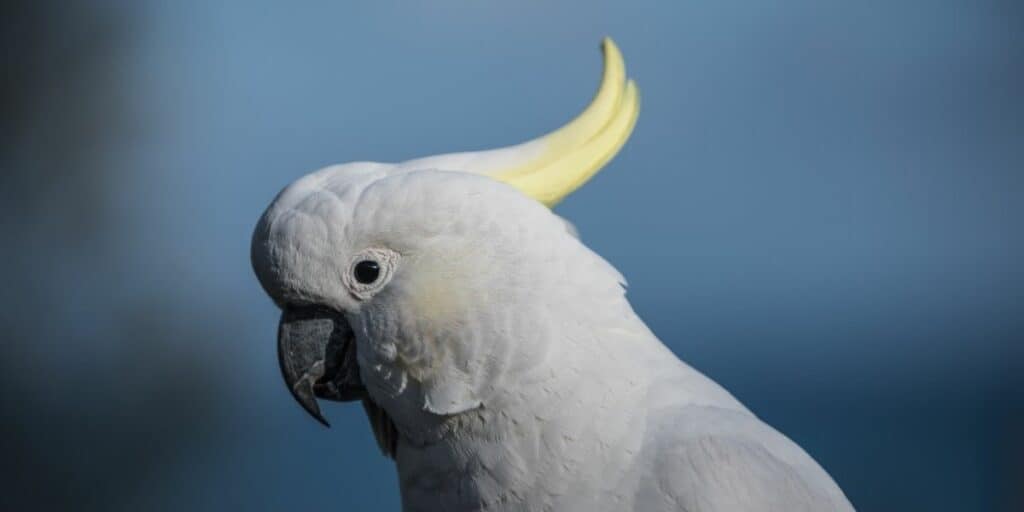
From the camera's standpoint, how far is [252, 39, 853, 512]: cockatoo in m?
1.36

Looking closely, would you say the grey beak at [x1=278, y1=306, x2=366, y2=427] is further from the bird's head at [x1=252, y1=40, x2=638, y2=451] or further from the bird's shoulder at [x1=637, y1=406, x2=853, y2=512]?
the bird's shoulder at [x1=637, y1=406, x2=853, y2=512]

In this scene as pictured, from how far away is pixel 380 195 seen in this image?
1378 mm

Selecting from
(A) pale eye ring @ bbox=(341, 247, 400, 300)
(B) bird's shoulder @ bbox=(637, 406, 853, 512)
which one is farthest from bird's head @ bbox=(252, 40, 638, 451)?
(B) bird's shoulder @ bbox=(637, 406, 853, 512)

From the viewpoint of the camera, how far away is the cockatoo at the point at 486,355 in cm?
136

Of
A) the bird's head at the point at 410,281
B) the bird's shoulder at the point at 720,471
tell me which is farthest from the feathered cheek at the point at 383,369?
the bird's shoulder at the point at 720,471

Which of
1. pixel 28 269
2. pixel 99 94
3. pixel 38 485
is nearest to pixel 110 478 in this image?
pixel 38 485

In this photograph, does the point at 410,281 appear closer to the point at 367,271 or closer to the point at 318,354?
the point at 367,271

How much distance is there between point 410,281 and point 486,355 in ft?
0.39

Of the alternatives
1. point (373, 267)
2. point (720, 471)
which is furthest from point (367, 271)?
point (720, 471)

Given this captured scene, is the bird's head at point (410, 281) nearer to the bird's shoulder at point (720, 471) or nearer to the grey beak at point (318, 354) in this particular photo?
the grey beak at point (318, 354)

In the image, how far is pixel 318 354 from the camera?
1.43 meters

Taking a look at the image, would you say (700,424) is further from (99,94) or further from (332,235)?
(99,94)

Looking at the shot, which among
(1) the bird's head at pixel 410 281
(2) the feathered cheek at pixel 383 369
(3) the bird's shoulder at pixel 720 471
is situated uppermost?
(1) the bird's head at pixel 410 281

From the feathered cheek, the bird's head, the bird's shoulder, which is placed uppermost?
the bird's head
